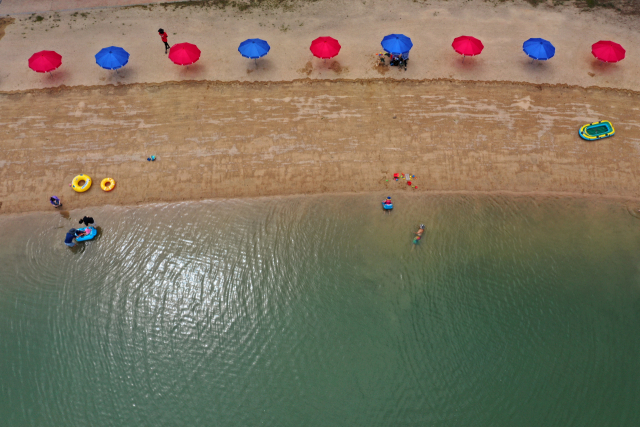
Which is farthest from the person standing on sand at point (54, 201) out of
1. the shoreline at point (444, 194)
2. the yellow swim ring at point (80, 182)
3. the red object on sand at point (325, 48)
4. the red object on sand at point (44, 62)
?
the red object on sand at point (325, 48)

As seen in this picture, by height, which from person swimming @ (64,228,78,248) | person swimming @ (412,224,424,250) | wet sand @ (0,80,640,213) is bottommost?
person swimming @ (64,228,78,248)

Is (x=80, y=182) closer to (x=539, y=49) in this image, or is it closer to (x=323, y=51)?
(x=323, y=51)

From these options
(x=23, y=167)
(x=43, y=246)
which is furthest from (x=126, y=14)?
(x=43, y=246)

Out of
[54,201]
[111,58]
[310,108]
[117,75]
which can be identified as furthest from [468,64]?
[54,201]

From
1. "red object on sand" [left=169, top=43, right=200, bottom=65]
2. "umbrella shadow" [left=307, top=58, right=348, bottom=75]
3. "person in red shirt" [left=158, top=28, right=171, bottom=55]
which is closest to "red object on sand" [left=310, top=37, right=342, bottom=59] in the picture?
"umbrella shadow" [left=307, top=58, right=348, bottom=75]

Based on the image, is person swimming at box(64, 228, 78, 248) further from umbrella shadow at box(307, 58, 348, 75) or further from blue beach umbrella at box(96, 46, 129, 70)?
umbrella shadow at box(307, 58, 348, 75)

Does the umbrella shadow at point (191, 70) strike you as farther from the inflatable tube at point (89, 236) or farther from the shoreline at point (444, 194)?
the inflatable tube at point (89, 236)
